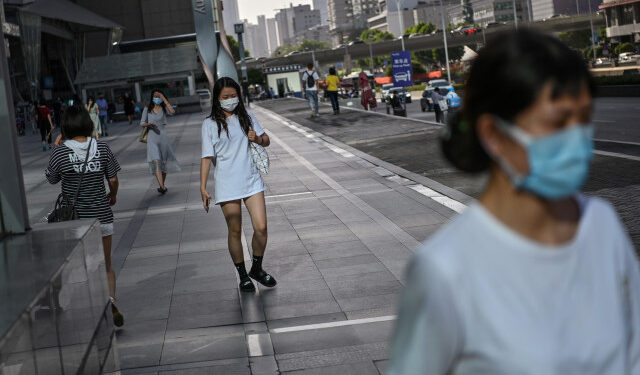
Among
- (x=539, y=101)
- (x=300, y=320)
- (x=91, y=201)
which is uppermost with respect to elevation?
(x=539, y=101)

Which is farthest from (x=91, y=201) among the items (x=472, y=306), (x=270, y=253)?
(x=472, y=306)

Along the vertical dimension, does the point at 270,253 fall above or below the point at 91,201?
below

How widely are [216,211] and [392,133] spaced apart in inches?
430

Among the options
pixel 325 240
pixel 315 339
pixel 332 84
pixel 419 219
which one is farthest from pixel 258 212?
pixel 332 84

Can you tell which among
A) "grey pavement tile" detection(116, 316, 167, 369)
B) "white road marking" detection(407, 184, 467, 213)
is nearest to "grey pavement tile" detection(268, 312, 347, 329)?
"grey pavement tile" detection(116, 316, 167, 369)

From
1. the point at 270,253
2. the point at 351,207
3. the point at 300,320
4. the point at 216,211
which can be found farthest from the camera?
the point at 216,211

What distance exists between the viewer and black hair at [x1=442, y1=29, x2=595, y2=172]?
1.66 metres

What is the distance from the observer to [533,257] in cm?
166

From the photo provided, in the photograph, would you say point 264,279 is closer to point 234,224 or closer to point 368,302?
point 234,224

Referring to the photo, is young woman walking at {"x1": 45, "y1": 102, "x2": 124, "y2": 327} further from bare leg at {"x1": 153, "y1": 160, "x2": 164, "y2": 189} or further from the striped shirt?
bare leg at {"x1": 153, "y1": 160, "x2": 164, "y2": 189}

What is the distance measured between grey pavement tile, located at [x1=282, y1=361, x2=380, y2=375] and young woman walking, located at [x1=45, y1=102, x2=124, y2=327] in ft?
6.12

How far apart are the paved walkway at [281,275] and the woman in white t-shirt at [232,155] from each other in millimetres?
747

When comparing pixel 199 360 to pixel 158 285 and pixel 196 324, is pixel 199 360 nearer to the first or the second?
pixel 196 324

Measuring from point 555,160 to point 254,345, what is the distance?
466 cm
